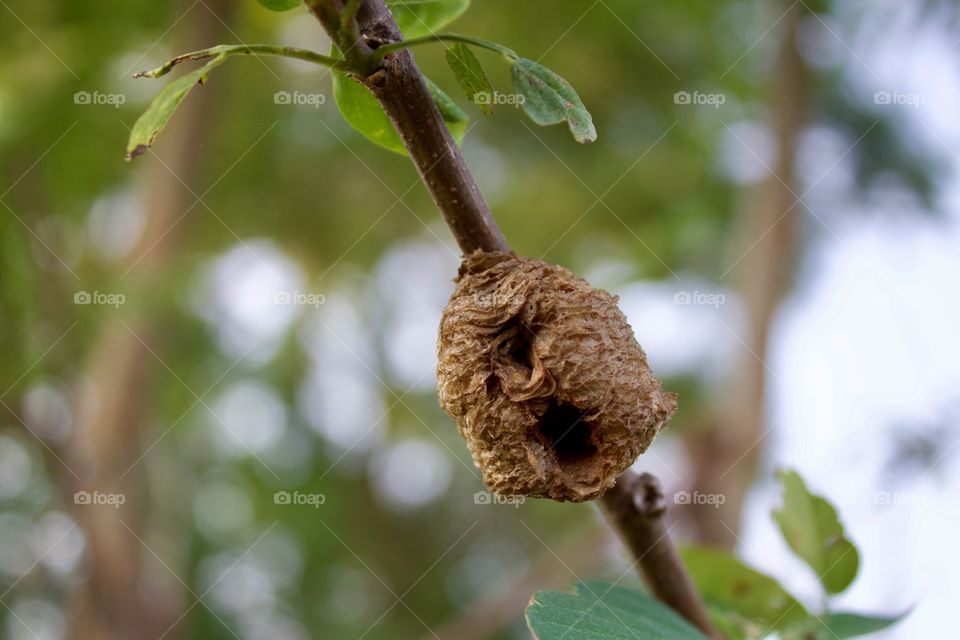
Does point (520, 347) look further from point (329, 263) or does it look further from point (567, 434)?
point (329, 263)

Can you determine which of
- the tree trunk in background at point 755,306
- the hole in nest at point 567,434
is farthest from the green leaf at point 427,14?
the tree trunk in background at point 755,306

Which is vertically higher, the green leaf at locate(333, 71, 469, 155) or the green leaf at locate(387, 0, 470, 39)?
the green leaf at locate(387, 0, 470, 39)

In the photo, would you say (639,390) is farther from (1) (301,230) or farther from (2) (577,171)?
(1) (301,230)

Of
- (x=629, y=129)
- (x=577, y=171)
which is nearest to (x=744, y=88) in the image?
(x=629, y=129)

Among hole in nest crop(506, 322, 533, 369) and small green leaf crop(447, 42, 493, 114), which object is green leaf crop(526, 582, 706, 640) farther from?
small green leaf crop(447, 42, 493, 114)

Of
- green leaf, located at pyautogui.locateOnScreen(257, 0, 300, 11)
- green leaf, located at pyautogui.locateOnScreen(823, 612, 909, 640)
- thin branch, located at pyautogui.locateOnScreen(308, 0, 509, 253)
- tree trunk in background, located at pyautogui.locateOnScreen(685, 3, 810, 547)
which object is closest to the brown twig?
thin branch, located at pyautogui.locateOnScreen(308, 0, 509, 253)

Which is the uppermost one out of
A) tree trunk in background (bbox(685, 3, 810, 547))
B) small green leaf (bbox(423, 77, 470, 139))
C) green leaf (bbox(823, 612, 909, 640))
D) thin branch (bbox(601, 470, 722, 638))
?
small green leaf (bbox(423, 77, 470, 139))

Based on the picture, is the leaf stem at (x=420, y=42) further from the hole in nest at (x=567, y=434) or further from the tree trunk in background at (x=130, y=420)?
the tree trunk in background at (x=130, y=420)

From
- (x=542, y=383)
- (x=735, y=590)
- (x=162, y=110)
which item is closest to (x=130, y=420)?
(x=735, y=590)
